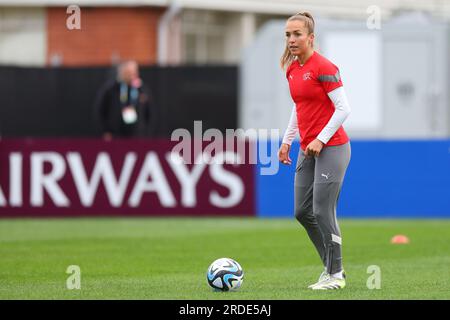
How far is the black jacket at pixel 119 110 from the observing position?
22203 millimetres

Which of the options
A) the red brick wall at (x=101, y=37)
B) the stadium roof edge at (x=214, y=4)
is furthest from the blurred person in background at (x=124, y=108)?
the red brick wall at (x=101, y=37)

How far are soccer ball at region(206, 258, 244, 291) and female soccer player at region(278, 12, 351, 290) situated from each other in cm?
67

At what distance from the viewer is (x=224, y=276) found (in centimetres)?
1077

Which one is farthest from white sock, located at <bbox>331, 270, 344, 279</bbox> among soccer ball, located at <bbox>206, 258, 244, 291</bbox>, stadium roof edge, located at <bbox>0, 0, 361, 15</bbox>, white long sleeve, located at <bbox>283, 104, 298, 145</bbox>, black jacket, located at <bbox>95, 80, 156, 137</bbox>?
stadium roof edge, located at <bbox>0, 0, 361, 15</bbox>

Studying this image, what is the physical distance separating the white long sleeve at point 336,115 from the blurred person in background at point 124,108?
1152cm

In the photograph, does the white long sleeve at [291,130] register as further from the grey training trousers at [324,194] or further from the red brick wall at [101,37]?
the red brick wall at [101,37]

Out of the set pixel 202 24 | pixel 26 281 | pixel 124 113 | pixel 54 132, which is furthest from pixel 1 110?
pixel 26 281

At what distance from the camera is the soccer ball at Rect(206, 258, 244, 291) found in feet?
35.3

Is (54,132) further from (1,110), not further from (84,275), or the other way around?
(84,275)

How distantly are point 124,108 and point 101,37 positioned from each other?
23.3 ft

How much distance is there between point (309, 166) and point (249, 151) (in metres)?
9.06

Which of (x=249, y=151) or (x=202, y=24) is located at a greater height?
(x=202, y=24)
